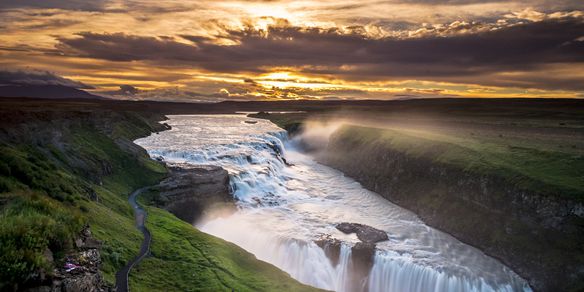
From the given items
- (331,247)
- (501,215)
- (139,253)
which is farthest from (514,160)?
(139,253)

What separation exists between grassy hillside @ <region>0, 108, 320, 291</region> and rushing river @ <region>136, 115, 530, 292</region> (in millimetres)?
6199

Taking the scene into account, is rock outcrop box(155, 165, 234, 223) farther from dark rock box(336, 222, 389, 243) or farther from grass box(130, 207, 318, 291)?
dark rock box(336, 222, 389, 243)

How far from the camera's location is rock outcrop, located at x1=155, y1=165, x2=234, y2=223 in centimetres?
4706

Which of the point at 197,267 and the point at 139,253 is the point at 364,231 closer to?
the point at 197,267

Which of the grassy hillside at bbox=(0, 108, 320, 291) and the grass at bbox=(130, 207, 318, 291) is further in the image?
the grass at bbox=(130, 207, 318, 291)

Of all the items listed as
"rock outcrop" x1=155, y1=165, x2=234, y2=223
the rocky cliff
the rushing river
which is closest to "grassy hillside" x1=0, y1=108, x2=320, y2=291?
"rock outcrop" x1=155, y1=165, x2=234, y2=223

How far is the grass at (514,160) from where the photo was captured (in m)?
36.8

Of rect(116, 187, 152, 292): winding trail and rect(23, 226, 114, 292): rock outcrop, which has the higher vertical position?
rect(23, 226, 114, 292): rock outcrop

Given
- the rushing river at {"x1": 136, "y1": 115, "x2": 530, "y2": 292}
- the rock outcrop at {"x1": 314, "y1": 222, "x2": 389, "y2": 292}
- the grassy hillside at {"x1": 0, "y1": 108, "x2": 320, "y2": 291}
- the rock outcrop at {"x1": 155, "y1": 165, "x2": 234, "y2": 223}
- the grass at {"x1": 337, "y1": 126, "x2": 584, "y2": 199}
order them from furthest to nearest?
the rock outcrop at {"x1": 155, "y1": 165, "x2": 234, "y2": 223} < the grass at {"x1": 337, "y1": 126, "x2": 584, "y2": 199} < the rock outcrop at {"x1": 314, "y1": 222, "x2": 389, "y2": 292} < the rushing river at {"x1": 136, "y1": 115, "x2": 530, "y2": 292} < the grassy hillside at {"x1": 0, "y1": 108, "x2": 320, "y2": 291}

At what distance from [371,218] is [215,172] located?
24.5 m

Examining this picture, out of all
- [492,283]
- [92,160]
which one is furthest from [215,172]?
[492,283]

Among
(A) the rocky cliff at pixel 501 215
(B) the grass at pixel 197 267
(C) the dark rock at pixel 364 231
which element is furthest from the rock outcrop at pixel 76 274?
(A) the rocky cliff at pixel 501 215

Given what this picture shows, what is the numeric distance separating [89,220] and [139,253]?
4330 mm

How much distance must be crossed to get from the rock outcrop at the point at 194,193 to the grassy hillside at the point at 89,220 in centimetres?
401
